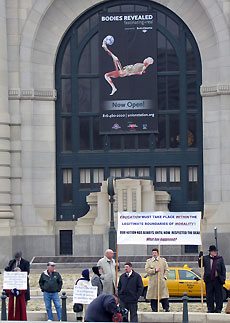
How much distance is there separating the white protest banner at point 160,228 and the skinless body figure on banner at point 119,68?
2423cm

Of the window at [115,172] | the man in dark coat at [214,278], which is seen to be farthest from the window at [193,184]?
the man in dark coat at [214,278]

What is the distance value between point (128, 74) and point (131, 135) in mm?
2990

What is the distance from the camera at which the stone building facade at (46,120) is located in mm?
49531

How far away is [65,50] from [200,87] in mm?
6990

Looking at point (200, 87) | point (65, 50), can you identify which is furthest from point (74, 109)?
point (200, 87)

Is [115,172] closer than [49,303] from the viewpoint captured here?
No

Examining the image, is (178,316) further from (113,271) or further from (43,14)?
(43,14)

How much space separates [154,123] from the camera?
50.9 m

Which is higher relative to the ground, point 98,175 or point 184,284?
point 98,175

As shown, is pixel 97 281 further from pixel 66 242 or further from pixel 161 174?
pixel 161 174

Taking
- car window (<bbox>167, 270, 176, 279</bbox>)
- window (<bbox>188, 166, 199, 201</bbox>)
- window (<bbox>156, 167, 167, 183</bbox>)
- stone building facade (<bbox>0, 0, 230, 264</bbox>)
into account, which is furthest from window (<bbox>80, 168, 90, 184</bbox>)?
car window (<bbox>167, 270, 176, 279</bbox>)

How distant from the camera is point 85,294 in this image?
23.2 meters

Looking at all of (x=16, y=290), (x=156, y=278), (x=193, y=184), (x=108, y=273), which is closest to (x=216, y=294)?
(x=156, y=278)

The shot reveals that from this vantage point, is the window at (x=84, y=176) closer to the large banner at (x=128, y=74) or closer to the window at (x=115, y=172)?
the window at (x=115, y=172)
